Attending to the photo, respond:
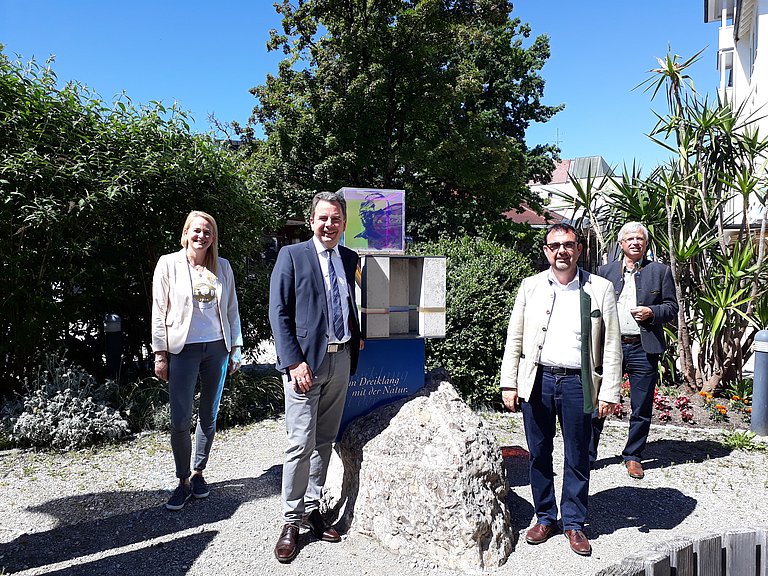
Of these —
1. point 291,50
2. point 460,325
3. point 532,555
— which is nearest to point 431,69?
point 291,50

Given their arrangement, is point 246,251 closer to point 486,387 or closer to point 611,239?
point 486,387

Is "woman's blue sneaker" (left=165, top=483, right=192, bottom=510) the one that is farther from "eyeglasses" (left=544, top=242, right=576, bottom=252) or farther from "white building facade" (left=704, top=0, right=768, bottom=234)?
"white building facade" (left=704, top=0, right=768, bottom=234)

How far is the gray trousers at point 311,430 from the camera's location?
328 centimetres

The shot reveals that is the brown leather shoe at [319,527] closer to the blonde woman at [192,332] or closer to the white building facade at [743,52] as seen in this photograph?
the blonde woman at [192,332]

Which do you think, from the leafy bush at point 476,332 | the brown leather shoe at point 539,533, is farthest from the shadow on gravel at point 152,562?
the leafy bush at point 476,332

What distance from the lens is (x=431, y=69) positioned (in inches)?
611

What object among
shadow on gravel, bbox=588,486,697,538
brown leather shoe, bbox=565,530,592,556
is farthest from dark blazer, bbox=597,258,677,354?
brown leather shoe, bbox=565,530,592,556

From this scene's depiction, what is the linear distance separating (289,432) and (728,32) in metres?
25.9

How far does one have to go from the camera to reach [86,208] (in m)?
5.19

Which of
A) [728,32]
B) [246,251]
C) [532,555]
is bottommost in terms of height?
[532,555]

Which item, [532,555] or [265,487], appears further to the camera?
[265,487]

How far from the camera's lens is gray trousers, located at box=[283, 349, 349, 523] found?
3281mm

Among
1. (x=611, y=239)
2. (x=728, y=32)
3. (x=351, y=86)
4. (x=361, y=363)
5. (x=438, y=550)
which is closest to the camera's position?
(x=438, y=550)

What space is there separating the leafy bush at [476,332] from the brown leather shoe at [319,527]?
301cm
